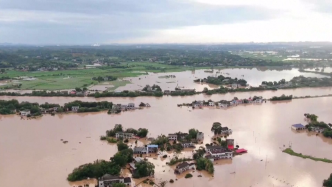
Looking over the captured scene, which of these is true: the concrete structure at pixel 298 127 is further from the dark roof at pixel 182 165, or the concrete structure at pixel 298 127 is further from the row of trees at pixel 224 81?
the row of trees at pixel 224 81

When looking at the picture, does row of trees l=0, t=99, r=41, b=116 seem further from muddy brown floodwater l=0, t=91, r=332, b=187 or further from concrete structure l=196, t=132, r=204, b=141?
concrete structure l=196, t=132, r=204, b=141

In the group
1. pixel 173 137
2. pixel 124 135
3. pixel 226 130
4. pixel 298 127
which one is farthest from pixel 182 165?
pixel 298 127

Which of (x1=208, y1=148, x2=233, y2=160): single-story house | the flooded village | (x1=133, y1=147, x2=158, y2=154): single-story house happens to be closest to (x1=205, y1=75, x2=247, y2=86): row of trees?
the flooded village

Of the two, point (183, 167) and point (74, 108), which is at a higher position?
point (74, 108)

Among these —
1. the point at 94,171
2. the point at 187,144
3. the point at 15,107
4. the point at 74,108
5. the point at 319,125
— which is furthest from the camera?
the point at 15,107

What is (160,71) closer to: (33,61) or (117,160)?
(33,61)

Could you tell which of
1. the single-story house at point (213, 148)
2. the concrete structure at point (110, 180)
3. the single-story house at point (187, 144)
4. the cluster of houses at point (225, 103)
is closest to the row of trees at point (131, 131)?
the single-story house at point (187, 144)

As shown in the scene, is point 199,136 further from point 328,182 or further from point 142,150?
point 328,182

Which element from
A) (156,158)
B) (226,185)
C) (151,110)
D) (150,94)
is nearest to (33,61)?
(150,94)
